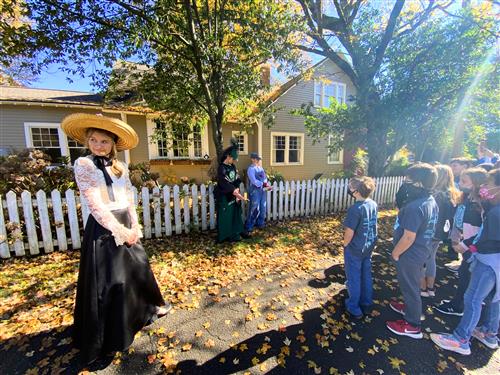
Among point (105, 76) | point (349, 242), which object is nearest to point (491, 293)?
point (349, 242)

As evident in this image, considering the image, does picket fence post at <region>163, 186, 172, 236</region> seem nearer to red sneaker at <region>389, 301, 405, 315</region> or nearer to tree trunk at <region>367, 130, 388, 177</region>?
red sneaker at <region>389, 301, 405, 315</region>

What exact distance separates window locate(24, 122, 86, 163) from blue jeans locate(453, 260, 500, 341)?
12968 mm

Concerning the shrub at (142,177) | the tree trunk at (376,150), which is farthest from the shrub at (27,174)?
the tree trunk at (376,150)

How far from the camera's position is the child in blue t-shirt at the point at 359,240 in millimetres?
2727

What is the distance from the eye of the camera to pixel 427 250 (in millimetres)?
2504

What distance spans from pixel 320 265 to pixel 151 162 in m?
9.45

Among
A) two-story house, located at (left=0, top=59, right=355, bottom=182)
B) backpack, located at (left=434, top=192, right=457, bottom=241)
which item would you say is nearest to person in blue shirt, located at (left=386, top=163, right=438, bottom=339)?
backpack, located at (left=434, top=192, right=457, bottom=241)

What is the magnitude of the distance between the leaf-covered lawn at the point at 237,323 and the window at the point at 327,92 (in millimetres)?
12093

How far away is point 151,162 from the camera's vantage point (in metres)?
11.1

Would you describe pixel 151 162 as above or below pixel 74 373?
above

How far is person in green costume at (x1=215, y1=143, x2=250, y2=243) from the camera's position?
4.71 m

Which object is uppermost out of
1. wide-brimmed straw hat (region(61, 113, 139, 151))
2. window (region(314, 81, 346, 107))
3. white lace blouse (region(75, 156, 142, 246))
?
window (region(314, 81, 346, 107))

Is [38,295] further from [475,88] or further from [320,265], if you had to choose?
[475,88]

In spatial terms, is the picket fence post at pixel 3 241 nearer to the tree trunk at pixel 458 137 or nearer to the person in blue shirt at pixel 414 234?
the person in blue shirt at pixel 414 234
